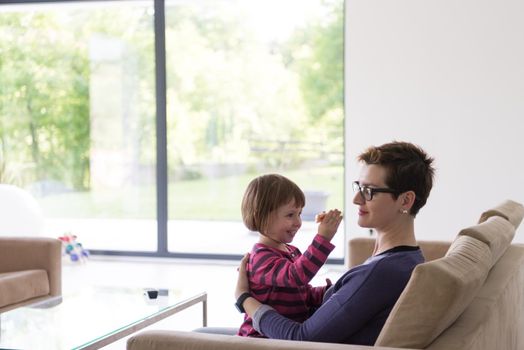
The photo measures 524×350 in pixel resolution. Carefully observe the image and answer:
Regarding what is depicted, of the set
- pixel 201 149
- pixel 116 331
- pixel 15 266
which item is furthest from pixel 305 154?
pixel 116 331

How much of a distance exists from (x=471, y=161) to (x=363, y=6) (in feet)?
4.85

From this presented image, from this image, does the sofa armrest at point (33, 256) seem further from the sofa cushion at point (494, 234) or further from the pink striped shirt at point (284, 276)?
the sofa cushion at point (494, 234)

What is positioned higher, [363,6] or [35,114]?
[363,6]

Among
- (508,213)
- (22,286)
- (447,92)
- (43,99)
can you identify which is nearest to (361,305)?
(508,213)

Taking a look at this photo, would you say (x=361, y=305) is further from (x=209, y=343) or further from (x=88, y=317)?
(x=88, y=317)

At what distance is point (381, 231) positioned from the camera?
2518 millimetres

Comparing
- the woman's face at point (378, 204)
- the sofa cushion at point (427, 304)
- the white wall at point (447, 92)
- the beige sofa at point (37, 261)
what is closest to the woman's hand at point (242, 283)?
the woman's face at point (378, 204)

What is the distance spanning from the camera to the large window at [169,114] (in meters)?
7.60

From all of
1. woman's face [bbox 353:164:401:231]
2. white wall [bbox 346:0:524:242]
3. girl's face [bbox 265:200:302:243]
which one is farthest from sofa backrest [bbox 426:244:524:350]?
white wall [bbox 346:0:524:242]

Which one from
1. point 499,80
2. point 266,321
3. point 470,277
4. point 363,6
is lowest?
point 266,321

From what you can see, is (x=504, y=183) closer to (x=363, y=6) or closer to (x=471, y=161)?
(x=471, y=161)

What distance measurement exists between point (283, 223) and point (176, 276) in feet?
14.7

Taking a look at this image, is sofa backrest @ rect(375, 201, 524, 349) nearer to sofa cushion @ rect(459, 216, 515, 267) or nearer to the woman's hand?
sofa cushion @ rect(459, 216, 515, 267)

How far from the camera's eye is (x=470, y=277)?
2082mm
